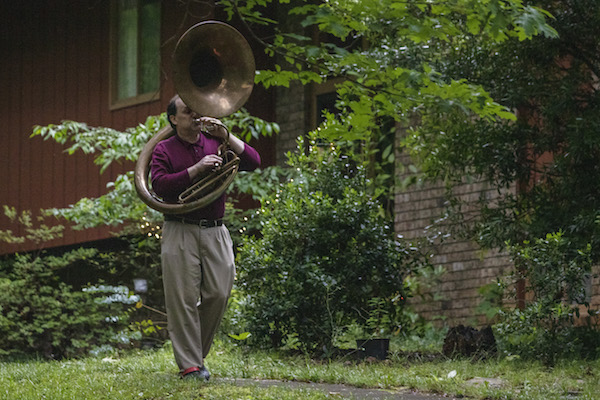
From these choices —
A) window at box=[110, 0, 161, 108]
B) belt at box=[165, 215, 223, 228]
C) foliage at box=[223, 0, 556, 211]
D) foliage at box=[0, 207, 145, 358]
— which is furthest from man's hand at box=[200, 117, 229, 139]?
window at box=[110, 0, 161, 108]

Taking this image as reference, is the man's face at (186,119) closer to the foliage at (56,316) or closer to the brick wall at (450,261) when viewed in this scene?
the brick wall at (450,261)

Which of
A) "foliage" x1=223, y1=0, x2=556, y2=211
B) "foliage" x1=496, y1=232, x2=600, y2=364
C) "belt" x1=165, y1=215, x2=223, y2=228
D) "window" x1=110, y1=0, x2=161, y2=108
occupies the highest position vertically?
"window" x1=110, y1=0, x2=161, y2=108

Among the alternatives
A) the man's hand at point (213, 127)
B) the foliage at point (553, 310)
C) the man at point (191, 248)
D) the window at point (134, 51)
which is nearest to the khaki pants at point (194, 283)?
the man at point (191, 248)

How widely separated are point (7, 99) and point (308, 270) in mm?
9015

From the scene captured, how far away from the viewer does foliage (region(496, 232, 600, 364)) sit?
29.2ft

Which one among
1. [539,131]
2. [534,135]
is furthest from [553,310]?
[539,131]

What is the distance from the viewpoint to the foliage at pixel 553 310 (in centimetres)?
889

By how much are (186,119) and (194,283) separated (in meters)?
1.15

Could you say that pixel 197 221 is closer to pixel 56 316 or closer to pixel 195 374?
pixel 195 374

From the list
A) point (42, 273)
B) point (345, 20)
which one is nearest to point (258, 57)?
point (42, 273)

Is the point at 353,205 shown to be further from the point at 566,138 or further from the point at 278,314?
the point at 566,138

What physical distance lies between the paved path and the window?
765 cm

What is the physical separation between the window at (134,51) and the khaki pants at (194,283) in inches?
300

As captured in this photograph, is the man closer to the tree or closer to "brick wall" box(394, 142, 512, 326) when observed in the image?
the tree
